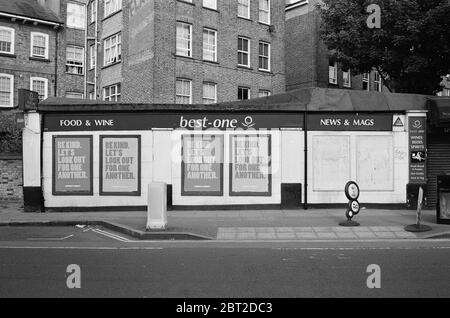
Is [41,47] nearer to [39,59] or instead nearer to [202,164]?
[39,59]

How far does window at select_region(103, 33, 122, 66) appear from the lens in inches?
1137

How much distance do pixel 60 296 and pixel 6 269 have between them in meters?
2.02

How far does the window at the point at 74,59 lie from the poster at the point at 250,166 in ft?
80.9

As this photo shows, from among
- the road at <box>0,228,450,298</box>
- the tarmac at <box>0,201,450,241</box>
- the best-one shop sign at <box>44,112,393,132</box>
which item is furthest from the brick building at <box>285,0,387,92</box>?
the road at <box>0,228,450,298</box>

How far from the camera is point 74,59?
36.1 metres

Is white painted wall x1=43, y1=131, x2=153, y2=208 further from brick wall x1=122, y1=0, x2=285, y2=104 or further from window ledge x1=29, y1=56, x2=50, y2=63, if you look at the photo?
window ledge x1=29, y1=56, x2=50, y2=63

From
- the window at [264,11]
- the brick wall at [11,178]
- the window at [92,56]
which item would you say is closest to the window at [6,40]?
the window at [92,56]

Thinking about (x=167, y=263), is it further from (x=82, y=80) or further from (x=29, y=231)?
(x=82, y=80)

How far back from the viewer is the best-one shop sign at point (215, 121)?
1480 centimetres

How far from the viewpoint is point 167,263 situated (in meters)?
7.78

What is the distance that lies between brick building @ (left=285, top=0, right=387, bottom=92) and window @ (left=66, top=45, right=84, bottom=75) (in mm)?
15820

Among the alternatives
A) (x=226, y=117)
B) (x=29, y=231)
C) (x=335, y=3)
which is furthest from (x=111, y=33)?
(x=29, y=231)

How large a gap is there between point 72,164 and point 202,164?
165 inches

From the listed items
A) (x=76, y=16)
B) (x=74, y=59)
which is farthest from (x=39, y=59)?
(x=76, y=16)
